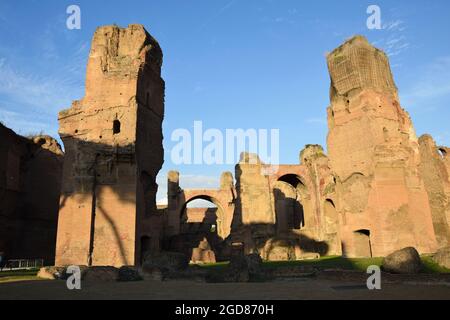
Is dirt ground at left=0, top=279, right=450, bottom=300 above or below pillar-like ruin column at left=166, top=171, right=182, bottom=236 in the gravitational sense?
below

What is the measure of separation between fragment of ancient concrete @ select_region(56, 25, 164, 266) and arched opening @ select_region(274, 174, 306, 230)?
49.5 ft

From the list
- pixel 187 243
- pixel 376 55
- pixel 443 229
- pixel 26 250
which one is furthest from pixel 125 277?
pixel 443 229

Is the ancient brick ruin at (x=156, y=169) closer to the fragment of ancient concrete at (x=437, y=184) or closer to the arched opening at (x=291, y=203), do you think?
the fragment of ancient concrete at (x=437, y=184)

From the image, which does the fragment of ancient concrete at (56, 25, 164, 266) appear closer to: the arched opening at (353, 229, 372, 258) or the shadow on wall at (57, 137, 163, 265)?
the shadow on wall at (57, 137, 163, 265)

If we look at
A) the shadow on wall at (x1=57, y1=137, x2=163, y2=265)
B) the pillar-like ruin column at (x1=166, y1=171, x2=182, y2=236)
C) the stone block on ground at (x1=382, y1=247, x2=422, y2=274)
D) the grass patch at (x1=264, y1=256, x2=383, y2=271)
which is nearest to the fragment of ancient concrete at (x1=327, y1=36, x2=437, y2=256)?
the grass patch at (x1=264, y1=256, x2=383, y2=271)

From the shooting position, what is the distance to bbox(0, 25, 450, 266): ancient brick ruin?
16.1m

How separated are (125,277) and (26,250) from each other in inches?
532

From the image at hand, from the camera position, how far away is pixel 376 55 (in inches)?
797

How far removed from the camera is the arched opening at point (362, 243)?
59.8 feet

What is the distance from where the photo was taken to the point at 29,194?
21.6m

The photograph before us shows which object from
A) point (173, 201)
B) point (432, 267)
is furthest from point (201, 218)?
point (432, 267)

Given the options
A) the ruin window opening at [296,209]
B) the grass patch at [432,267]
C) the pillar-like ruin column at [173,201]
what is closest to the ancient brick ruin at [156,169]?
the grass patch at [432,267]

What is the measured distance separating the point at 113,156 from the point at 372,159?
1235 centimetres
